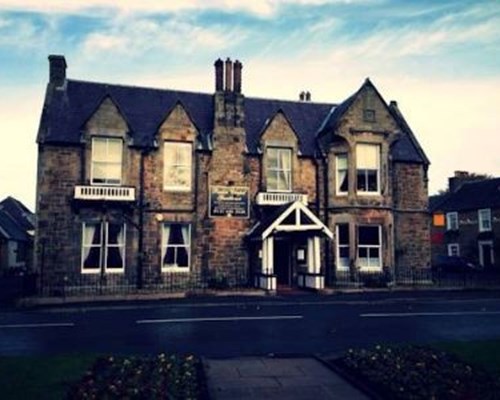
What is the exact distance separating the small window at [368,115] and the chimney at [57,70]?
704 inches

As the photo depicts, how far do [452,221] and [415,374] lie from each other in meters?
47.5

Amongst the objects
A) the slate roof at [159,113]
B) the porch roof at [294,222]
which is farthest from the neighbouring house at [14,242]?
the porch roof at [294,222]

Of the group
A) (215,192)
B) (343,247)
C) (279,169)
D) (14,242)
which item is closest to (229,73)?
(279,169)

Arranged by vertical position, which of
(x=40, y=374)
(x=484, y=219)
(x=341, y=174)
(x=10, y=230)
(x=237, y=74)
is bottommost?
(x=40, y=374)

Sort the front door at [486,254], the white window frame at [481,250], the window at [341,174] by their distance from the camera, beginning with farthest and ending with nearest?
the front door at [486,254] < the white window frame at [481,250] < the window at [341,174]

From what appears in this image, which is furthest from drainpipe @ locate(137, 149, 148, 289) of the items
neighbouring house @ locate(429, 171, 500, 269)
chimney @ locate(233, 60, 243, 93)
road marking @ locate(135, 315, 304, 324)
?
neighbouring house @ locate(429, 171, 500, 269)

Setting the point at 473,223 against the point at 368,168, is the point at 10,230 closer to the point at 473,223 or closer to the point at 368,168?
the point at 368,168

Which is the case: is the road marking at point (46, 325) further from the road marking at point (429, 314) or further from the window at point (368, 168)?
the window at point (368, 168)

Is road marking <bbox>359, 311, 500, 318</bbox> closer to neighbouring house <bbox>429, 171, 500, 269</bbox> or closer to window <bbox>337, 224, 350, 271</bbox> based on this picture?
window <bbox>337, 224, 350, 271</bbox>

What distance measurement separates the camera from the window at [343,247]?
26.2 m

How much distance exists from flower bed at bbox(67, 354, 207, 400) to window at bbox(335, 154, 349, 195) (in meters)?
19.3

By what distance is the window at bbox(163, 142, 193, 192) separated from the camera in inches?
995

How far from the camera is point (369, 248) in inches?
1037

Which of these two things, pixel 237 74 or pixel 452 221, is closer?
pixel 237 74
